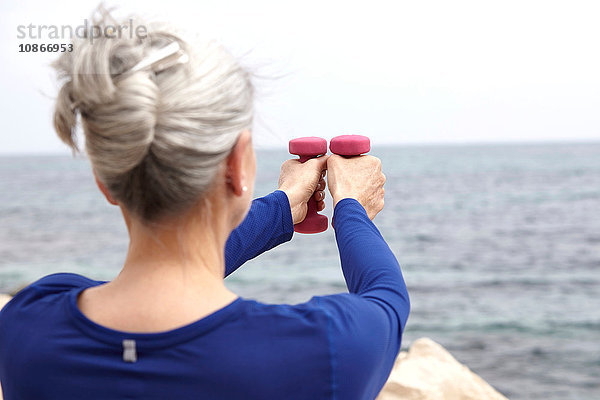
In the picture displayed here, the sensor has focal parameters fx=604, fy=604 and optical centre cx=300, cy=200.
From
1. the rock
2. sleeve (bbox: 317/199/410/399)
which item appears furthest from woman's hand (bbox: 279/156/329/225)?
the rock

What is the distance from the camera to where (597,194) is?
29.6 m

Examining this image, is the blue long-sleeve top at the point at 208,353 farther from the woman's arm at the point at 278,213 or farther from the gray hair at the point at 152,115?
the woman's arm at the point at 278,213

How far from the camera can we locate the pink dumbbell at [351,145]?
6.46 feet

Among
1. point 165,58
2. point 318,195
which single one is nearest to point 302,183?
point 318,195

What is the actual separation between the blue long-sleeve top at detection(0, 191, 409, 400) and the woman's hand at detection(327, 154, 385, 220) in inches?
25.2

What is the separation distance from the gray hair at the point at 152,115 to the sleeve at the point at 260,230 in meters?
0.76

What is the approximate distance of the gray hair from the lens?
100 centimetres

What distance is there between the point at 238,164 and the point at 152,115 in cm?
Answer: 19

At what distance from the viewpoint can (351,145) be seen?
1979 millimetres

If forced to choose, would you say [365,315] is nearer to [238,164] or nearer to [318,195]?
[238,164]

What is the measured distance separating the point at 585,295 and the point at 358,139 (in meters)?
10.2

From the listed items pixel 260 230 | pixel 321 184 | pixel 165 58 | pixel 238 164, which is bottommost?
pixel 260 230

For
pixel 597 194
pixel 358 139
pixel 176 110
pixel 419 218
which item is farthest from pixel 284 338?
pixel 597 194

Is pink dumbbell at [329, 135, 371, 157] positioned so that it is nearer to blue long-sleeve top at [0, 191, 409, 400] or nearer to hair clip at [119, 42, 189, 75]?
blue long-sleeve top at [0, 191, 409, 400]
